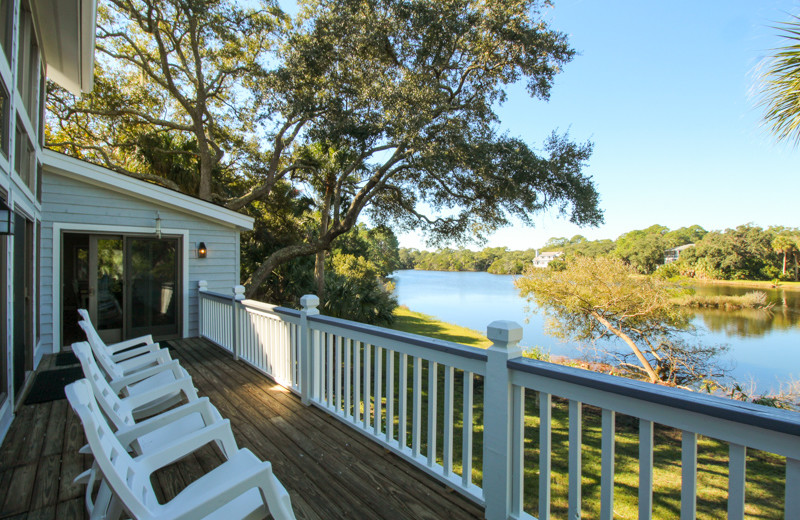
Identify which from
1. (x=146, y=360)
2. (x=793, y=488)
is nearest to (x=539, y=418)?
(x=793, y=488)

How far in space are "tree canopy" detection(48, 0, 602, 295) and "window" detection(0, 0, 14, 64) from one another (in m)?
6.07

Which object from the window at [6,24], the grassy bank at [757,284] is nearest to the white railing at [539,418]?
the window at [6,24]

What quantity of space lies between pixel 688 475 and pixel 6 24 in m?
4.88

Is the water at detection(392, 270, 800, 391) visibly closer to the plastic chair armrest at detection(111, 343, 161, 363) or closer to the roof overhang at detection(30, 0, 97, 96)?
the plastic chair armrest at detection(111, 343, 161, 363)

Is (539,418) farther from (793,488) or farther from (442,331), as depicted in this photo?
(442,331)

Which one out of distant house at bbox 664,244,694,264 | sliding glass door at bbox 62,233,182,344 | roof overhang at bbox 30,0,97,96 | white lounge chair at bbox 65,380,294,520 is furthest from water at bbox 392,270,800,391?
roof overhang at bbox 30,0,97,96

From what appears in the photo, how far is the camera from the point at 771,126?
295cm

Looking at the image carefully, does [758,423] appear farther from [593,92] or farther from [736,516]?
[593,92]

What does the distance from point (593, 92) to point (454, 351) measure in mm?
15513

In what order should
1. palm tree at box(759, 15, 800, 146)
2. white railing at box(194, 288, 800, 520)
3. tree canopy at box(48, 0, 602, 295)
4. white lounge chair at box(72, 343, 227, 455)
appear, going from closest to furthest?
white railing at box(194, 288, 800, 520) → white lounge chair at box(72, 343, 227, 455) → palm tree at box(759, 15, 800, 146) → tree canopy at box(48, 0, 602, 295)

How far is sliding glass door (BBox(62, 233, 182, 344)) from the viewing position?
571cm

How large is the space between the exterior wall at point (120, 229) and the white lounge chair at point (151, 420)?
441 cm

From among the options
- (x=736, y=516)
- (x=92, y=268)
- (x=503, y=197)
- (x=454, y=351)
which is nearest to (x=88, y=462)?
(x=454, y=351)

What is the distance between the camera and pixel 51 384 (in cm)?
410
